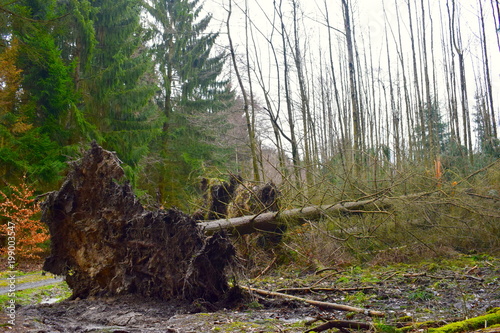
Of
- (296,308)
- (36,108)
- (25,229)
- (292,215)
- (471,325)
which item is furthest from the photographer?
(36,108)

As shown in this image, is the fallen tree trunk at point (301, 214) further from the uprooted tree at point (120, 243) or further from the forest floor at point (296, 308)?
the uprooted tree at point (120, 243)

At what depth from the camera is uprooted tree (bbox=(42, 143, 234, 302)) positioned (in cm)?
446

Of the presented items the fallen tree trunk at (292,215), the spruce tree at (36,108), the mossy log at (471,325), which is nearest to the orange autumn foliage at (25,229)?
the spruce tree at (36,108)

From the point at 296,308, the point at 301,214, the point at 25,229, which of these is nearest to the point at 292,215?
the point at 301,214

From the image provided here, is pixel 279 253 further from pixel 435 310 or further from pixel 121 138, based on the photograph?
pixel 121 138

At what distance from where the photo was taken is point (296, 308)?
4.20 meters

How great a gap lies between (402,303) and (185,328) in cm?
244

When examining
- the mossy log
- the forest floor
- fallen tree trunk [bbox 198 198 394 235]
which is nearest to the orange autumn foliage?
the forest floor

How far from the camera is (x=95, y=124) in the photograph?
1343 cm

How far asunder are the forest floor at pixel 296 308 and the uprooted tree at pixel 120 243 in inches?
9.5

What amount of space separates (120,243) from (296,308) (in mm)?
2318

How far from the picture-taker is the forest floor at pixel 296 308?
3318 mm

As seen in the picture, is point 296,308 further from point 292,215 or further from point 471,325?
point 292,215

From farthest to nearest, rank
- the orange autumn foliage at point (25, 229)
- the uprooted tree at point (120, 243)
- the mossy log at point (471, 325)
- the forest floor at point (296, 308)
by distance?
the orange autumn foliage at point (25, 229)
the uprooted tree at point (120, 243)
the forest floor at point (296, 308)
the mossy log at point (471, 325)
